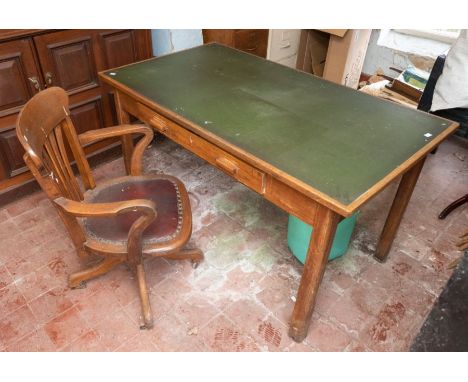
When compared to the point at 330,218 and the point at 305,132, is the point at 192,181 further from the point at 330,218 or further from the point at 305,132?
the point at 330,218

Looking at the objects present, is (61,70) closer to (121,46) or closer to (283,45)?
(121,46)

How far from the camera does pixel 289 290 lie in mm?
2021

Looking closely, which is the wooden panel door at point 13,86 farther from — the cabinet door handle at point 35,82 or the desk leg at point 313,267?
the desk leg at point 313,267

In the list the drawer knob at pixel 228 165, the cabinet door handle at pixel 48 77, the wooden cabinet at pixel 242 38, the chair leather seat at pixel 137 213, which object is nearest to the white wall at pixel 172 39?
the wooden cabinet at pixel 242 38

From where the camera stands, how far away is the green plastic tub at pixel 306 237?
6.44 ft

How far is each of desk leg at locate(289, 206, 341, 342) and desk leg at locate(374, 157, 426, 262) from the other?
0.67 m

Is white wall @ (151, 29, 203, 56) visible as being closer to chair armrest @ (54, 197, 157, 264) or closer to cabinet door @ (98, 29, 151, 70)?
cabinet door @ (98, 29, 151, 70)

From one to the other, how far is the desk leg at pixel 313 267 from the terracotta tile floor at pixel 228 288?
126 mm

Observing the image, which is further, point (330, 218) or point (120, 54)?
point (120, 54)

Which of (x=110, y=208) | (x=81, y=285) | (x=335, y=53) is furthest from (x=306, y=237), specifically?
(x=335, y=53)

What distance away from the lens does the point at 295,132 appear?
1.64 m

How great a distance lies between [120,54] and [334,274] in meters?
2.06

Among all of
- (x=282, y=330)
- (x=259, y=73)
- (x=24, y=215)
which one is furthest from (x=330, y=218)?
(x=24, y=215)

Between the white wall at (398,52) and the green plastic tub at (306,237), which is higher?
the white wall at (398,52)
